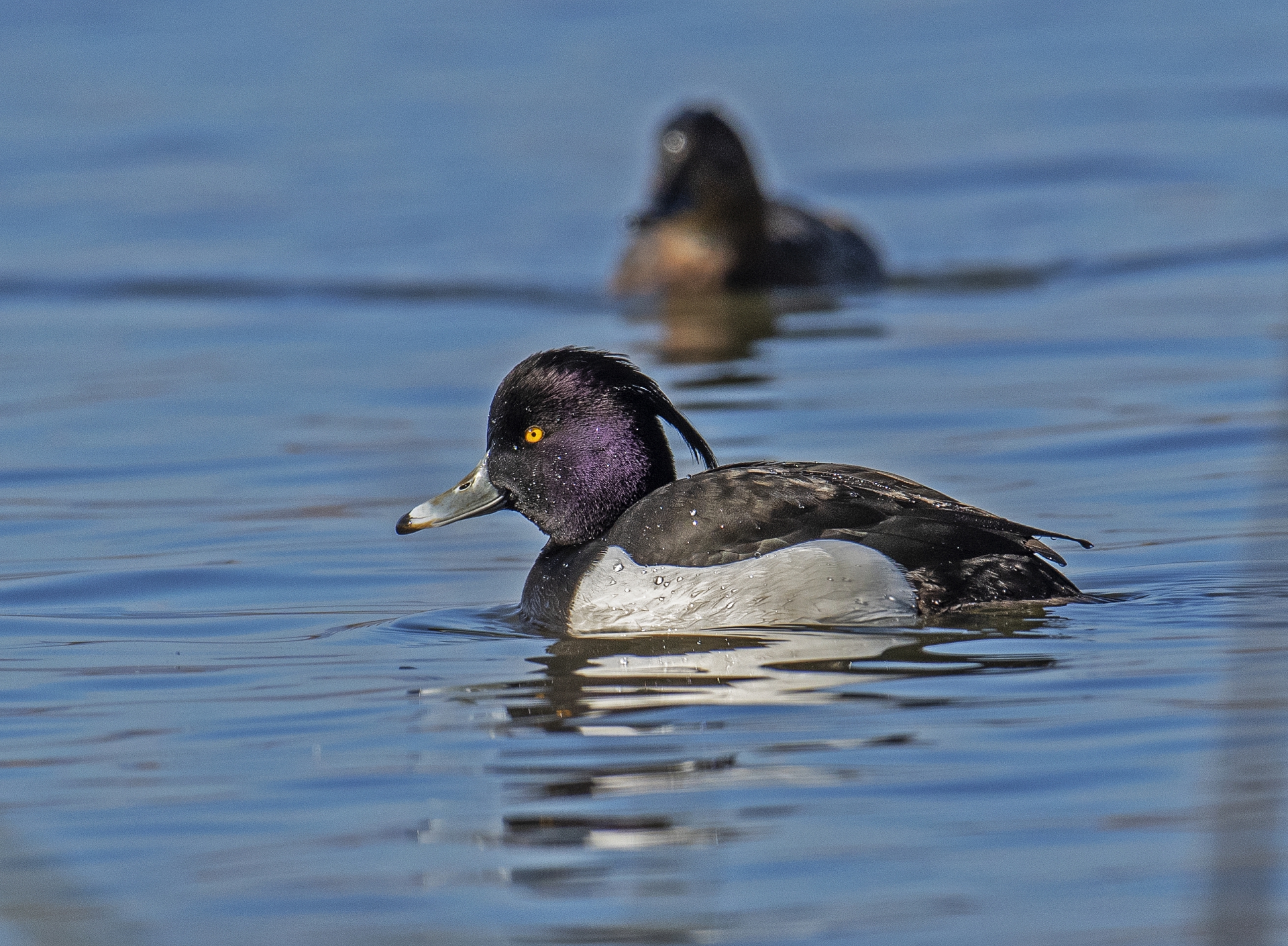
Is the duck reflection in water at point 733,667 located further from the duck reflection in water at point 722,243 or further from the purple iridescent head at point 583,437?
the duck reflection in water at point 722,243

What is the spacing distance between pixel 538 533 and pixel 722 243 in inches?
258

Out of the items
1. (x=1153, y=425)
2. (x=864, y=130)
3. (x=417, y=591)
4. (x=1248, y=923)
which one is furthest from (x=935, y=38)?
(x=1248, y=923)

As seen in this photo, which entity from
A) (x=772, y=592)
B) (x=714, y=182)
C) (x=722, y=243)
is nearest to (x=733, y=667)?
(x=772, y=592)

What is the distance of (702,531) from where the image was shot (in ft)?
23.5

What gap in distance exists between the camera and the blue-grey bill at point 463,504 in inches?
311

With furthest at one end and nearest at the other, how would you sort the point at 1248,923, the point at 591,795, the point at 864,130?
the point at 864,130, the point at 591,795, the point at 1248,923

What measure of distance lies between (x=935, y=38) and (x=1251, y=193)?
28.8 feet

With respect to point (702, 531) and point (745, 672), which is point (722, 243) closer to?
point (702, 531)

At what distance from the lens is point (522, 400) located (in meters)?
7.72

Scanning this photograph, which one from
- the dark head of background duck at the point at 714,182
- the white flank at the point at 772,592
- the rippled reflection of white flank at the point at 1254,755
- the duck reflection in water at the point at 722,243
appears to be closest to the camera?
the rippled reflection of white flank at the point at 1254,755

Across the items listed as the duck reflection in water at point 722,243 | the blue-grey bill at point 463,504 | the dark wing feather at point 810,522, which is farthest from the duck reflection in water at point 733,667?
the duck reflection in water at point 722,243

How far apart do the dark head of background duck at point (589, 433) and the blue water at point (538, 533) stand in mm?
517

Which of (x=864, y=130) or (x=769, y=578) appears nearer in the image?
(x=769, y=578)

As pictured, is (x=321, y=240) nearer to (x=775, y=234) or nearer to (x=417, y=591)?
(x=775, y=234)
